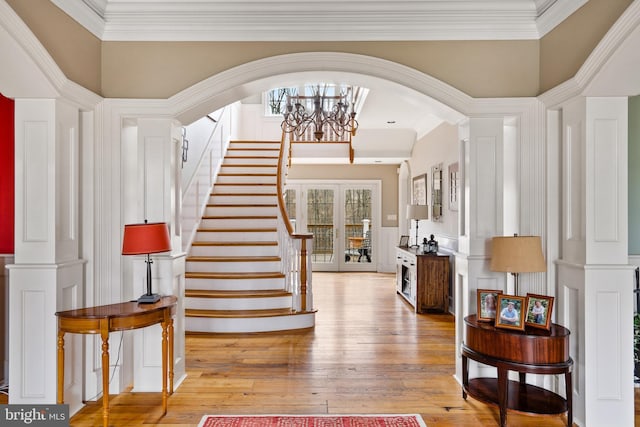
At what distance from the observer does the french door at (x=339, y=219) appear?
10039mm

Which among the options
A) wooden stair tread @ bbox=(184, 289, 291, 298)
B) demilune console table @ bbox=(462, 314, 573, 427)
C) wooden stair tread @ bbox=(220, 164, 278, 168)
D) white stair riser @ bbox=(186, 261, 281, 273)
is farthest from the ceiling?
wooden stair tread @ bbox=(220, 164, 278, 168)

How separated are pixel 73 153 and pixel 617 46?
3.56 m

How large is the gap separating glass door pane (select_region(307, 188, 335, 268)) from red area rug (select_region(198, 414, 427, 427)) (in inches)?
286

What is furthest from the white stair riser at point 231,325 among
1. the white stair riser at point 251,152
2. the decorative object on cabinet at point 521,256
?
the white stair riser at point 251,152

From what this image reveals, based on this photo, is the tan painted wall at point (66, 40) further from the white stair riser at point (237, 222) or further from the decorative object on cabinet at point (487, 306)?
the white stair riser at point (237, 222)

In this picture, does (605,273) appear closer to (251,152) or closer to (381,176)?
(251,152)

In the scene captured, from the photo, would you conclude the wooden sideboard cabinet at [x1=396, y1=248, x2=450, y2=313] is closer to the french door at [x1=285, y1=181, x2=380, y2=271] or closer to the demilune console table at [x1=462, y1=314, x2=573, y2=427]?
the demilune console table at [x1=462, y1=314, x2=573, y2=427]

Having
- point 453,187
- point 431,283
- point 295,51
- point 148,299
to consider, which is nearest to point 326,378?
point 148,299

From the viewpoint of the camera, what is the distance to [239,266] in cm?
549

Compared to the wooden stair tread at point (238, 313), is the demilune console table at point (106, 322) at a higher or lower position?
higher

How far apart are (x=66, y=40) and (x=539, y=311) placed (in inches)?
144

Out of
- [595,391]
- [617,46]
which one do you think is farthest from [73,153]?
[595,391]

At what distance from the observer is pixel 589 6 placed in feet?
8.73

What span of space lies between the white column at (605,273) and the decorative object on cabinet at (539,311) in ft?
0.87
